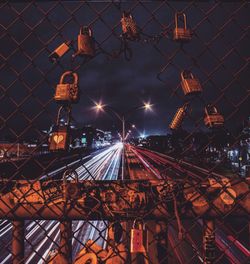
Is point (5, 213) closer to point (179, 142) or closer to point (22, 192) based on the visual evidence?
point (22, 192)

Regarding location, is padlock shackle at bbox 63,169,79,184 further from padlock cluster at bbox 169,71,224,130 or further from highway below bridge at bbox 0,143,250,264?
padlock cluster at bbox 169,71,224,130

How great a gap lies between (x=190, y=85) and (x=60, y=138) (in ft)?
2.96

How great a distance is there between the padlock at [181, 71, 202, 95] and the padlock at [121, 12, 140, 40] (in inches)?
16.7

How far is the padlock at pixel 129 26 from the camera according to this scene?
189cm

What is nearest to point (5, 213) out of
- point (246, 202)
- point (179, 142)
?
point (179, 142)

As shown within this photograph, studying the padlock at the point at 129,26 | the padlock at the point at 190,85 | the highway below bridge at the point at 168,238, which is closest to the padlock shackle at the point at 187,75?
the padlock at the point at 190,85

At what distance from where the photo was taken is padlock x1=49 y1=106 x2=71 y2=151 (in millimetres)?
1846

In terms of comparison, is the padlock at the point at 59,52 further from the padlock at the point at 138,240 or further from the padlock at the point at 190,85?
the padlock at the point at 138,240

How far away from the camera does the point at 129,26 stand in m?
1.89

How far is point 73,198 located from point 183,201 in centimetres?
72

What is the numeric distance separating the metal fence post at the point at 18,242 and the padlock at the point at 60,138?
0.59 metres

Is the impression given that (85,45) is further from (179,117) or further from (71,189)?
(71,189)

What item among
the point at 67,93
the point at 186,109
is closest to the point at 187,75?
the point at 186,109

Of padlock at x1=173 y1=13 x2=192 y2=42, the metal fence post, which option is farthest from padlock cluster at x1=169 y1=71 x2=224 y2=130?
the metal fence post
